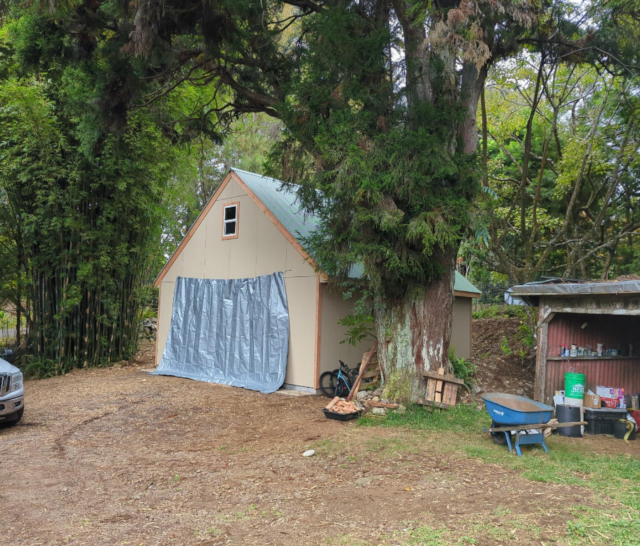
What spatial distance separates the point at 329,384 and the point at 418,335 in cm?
256

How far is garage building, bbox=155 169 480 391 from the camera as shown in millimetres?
10781

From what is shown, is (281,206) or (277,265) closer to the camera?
(277,265)

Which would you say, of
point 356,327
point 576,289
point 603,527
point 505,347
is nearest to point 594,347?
point 576,289

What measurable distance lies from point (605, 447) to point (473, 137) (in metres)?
5.34

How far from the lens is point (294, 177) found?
9109mm

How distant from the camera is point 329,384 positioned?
416 inches

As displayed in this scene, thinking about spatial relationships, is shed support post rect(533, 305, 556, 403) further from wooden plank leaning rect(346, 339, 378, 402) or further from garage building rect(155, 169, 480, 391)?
garage building rect(155, 169, 480, 391)

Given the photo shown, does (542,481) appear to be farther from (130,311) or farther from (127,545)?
(130,311)

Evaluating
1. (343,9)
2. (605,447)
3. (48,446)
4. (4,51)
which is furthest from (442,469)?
(4,51)

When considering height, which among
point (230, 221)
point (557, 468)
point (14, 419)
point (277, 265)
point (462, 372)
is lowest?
point (14, 419)

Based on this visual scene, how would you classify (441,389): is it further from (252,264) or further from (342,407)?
(252,264)

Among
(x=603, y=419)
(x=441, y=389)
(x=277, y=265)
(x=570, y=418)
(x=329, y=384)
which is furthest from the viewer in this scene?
(x=277, y=265)

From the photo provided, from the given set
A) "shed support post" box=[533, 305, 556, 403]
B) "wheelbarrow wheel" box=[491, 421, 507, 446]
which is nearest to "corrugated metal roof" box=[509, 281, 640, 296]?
"shed support post" box=[533, 305, 556, 403]

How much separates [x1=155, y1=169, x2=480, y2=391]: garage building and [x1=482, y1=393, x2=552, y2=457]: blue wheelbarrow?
180 inches
